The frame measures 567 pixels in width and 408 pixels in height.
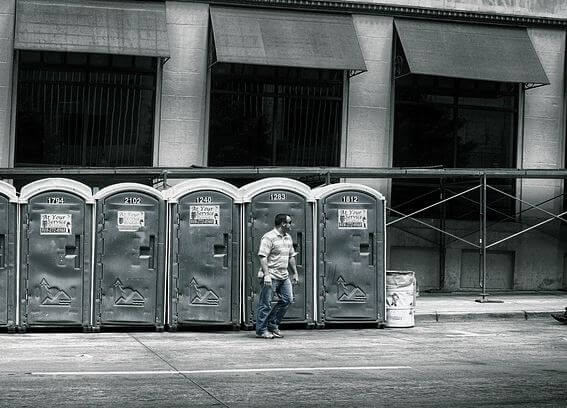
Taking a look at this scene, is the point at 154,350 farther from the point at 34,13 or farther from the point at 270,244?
the point at 34,13

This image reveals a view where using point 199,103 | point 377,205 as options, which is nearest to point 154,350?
point 377,205

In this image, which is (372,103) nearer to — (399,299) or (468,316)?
Answer: (468,316)

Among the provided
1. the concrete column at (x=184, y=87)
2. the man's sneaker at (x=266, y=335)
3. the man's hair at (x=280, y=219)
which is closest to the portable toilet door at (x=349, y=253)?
the man's hair at (x=280, y=219)

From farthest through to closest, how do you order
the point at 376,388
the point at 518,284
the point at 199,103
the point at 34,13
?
the point at 518,284, the point at 199,103, the point at 34,13, the point at 376,388

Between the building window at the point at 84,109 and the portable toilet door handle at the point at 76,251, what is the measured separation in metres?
4.50

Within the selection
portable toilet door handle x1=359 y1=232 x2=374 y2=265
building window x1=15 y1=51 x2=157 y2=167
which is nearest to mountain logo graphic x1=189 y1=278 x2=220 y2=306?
portable toilet door handle x1=359 y1=232 x2=374 y2=265

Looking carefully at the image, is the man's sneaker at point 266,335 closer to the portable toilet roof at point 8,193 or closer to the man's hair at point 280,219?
the man's hair at point 280,219

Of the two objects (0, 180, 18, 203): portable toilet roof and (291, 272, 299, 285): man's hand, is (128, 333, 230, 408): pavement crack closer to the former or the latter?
(291, 272, 299, 285): man's hand

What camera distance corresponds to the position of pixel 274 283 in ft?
45.9

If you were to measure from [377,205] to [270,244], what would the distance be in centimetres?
234

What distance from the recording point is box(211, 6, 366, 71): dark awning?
18.5 m

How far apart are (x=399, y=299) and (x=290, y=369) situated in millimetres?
5464

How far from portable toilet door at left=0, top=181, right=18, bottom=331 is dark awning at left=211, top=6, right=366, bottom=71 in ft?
18.2

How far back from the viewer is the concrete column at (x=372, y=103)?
19.9 meters
